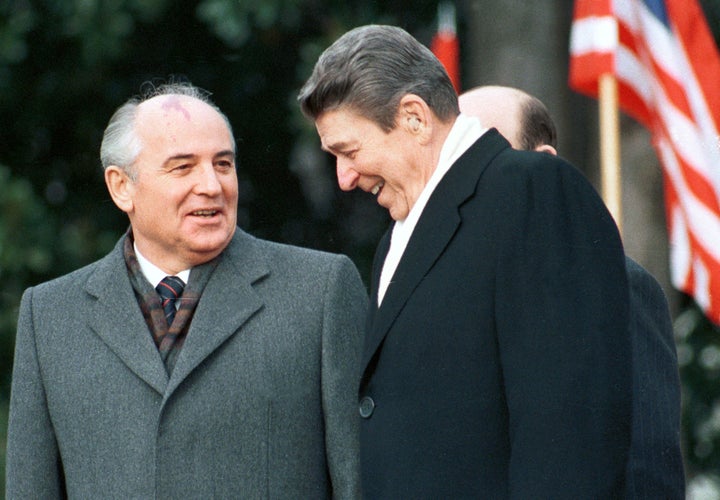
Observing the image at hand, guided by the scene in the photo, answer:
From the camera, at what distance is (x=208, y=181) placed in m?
3.62

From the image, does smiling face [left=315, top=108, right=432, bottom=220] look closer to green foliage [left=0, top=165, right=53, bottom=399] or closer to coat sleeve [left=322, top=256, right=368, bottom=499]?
coat sleeve [left=322, top=256, right=368, bottom=499]

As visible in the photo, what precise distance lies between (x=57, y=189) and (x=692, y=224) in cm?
401

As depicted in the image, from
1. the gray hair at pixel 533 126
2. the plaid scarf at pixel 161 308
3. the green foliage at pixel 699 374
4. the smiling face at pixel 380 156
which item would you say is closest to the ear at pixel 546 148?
the gray hair at pixel 533 126

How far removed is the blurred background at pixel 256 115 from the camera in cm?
683

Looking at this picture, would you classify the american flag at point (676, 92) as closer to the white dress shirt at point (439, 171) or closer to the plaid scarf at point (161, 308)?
the plaid scarf at point (161, 308)

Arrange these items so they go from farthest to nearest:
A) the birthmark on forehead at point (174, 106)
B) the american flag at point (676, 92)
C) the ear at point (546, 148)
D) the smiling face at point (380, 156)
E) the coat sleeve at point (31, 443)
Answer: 1. the american flag at point (676, 92)
2. the birthmark on forehead at point (174, 106)
3. the coat sleeve at point (31, 443)
4. the ear at point (546, 148)
5. the smiling face at point (380, 156)

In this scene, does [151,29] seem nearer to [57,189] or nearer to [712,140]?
[57,189]

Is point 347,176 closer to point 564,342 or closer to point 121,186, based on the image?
point 564,342

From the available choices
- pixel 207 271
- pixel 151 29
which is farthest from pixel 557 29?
pixel 207 271

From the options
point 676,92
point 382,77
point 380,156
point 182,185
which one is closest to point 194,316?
point 182,185

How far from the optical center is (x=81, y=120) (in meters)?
7.91

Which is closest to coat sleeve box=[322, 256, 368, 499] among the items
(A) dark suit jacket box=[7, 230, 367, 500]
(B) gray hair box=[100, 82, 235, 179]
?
(A) dark suit jacket box=[7, 230, 367, 500]

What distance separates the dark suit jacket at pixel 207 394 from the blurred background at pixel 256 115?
3205 millimetres

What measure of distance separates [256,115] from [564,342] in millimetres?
5769
